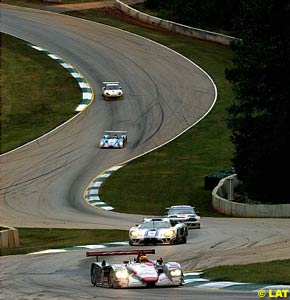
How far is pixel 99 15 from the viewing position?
319 ft

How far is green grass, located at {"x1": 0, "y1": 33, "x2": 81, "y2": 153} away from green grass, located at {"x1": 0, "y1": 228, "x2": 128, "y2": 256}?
25.4 m

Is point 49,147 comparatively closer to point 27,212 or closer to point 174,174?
point 174,174

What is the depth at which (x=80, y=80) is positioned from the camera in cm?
7994

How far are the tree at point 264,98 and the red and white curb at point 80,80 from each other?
24586 millimetres

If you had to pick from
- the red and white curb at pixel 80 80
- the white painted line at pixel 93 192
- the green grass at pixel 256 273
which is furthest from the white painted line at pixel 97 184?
the green grass at pixel 256 273

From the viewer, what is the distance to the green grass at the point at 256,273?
2189 centimetres

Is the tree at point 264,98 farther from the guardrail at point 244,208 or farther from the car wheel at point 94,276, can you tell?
the car wheel at point 94,276

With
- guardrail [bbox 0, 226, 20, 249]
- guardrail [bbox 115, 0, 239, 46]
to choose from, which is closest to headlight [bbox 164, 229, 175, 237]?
guardrail [bbox 0, 226, 20, 249]

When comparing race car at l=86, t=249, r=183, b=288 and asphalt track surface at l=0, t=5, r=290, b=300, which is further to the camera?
asphalt track surface at l=0, t=5, r=290, b=300

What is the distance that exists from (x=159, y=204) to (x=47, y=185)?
8.12m

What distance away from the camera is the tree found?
48.4 m

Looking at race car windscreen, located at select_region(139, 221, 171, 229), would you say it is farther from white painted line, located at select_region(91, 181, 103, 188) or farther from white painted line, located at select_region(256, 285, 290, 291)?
white painted line, located at select_region(91, 181, 103, 188)

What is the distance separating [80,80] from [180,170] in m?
24.3

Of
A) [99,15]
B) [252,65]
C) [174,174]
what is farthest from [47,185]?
[99,15]
